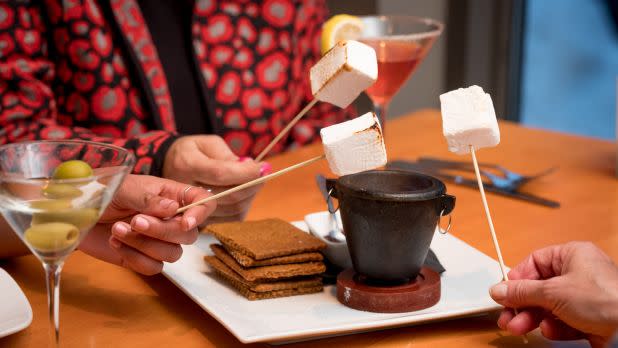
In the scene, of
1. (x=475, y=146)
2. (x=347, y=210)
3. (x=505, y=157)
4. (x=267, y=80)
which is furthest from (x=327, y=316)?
(x=267, y=80)

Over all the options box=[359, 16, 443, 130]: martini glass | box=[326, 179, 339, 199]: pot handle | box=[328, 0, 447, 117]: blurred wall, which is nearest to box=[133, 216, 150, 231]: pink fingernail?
box=[326, 179, 339, 199]: pot handle

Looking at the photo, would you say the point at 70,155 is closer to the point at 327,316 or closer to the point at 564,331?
the point at 327,316

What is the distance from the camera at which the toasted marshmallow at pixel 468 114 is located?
92 centimetres

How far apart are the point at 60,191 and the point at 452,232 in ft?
2.45

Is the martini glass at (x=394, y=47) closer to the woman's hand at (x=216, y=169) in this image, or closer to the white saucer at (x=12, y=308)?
the woman's hand at (x=216, y=169)

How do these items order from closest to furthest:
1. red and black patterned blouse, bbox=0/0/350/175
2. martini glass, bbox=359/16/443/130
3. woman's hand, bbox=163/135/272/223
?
woman's hand, bbox=163/135/272/223
martini glass, bbox=359/16/443/130
red and black patterned blouse, bbox=0/0/350/175

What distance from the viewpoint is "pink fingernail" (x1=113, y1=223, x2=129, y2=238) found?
977mm

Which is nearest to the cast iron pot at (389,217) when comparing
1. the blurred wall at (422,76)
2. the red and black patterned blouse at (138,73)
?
the red and black patterned blouse at (138,73)

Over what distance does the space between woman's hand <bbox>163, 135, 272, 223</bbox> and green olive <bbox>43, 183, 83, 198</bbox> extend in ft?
1.55

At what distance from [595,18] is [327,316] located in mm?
3491

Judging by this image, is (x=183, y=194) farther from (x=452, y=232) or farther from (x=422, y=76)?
(x=422, y=76)

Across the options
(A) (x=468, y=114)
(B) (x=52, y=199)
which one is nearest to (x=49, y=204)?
(B) (x=52, y=199)

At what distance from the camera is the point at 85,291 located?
3.54 ft

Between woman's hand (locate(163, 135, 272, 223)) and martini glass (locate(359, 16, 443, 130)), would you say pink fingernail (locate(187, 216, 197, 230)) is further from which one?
martini glass (locate(359, 16, 443, 130))
